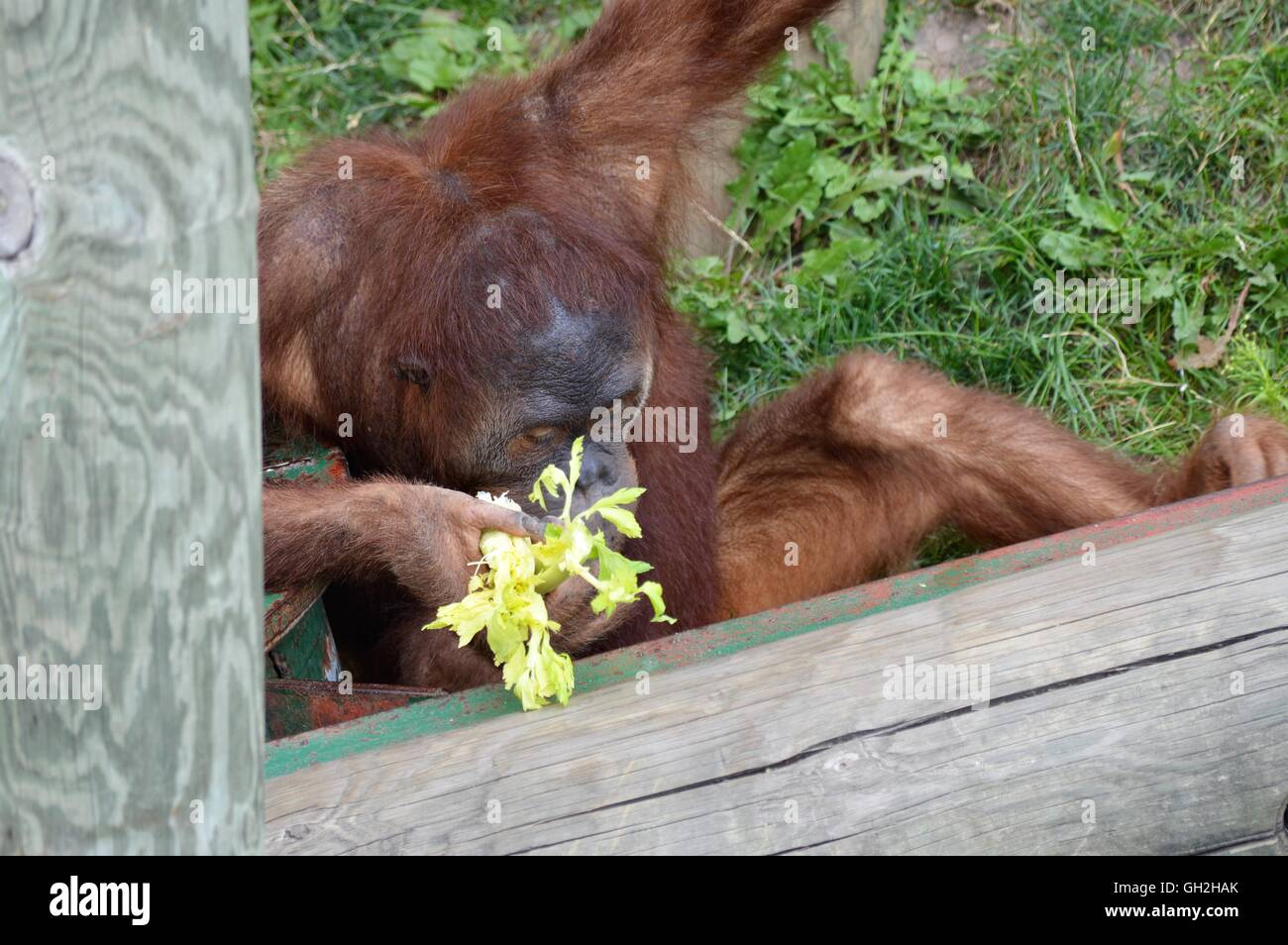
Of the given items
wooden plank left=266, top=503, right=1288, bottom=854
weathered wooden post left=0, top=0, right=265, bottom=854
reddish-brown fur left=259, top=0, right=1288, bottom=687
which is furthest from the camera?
reddish-brown fur left=259, top=0, right=1288, bottom=687

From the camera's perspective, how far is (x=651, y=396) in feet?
11.6

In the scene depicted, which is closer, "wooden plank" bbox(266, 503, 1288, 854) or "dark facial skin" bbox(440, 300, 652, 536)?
"wooden plank" bbox(266, 503, 1288, 854)

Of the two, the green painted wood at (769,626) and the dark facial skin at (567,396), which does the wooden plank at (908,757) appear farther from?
the dark facial skin at (567,396)

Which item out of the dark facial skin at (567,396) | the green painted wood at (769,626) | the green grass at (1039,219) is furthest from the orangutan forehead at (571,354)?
the green grass at (1039,219)

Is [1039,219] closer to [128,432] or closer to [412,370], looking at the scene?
[412,370]

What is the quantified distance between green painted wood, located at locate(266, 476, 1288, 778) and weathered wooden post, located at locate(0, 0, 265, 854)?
32.2 inches

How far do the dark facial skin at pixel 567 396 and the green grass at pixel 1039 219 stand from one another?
1777 mm

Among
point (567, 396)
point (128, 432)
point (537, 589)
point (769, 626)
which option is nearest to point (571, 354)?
point (567, 396)

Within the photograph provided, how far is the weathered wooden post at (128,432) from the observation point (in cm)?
146

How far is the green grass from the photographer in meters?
4.81

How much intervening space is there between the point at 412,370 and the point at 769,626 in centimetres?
95

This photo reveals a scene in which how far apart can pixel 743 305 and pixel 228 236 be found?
3.68 metres

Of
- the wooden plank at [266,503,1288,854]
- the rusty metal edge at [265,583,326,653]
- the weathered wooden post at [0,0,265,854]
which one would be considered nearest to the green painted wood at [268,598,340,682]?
the rusty metal edge at [265,583,326,653]

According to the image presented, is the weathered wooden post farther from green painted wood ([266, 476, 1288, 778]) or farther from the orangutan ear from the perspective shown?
the orangutan ear
